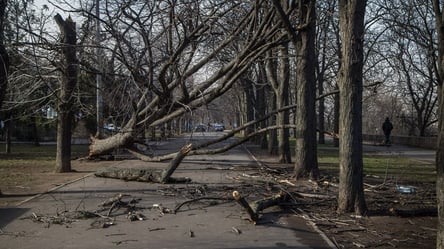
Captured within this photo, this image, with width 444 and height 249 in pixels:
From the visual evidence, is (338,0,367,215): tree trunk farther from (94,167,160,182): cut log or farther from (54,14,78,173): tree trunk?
(54,14,78,173): tree trunk

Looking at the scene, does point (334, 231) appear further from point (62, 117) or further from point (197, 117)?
point (62, 117)

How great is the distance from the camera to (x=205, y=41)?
18734 mm

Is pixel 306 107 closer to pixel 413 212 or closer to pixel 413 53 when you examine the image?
pixel 413 212

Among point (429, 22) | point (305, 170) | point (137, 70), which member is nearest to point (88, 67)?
point (137, 70)

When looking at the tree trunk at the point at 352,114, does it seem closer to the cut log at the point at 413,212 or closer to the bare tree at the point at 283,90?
the cut log at the point at 413,212

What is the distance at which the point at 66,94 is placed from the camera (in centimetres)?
1892

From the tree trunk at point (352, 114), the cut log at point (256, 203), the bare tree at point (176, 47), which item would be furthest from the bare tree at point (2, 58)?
the tree trunk at point (352, 114)

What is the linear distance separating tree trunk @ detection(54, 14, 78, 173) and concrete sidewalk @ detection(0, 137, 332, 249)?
16.9ft

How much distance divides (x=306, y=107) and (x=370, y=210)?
6.04m

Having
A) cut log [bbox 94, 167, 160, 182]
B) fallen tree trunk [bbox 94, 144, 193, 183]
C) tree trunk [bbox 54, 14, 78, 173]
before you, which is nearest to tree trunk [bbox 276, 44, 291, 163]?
fallen tree trunk [bbox 94, 144, 193, 183]

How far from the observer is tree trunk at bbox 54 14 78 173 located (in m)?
18.0

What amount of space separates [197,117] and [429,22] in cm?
1918

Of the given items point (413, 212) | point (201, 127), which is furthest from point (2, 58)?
point (413, 212)

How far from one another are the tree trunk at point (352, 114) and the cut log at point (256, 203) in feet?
4.96
